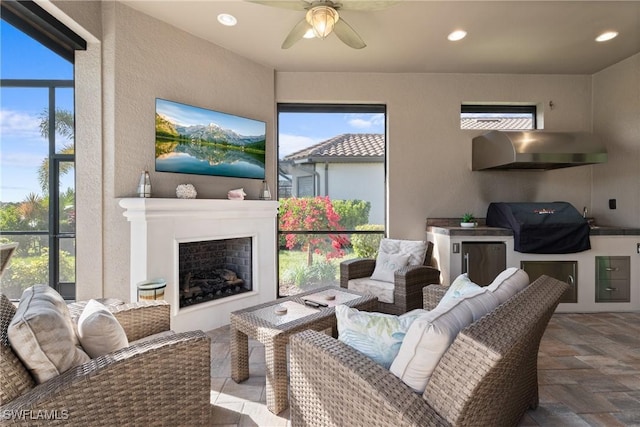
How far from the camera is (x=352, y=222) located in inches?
167

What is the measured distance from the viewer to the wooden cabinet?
11.4ft

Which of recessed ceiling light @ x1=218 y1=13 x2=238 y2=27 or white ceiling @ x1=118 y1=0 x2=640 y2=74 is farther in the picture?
recessed ceiling light @ x1=218 y1=13 x2=238 y2=27

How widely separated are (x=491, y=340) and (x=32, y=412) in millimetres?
1537

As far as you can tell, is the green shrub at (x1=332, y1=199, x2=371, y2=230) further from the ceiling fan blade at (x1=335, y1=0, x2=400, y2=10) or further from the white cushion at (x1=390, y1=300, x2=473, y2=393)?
the white cushion at (x1=390, y1=300, x2=473, y2=393)

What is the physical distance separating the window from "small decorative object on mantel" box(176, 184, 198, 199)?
11.9ft

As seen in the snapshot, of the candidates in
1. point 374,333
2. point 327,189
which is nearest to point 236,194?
point 327,189

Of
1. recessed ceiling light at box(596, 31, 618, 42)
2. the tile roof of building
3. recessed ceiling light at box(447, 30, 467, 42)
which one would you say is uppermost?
recessed ceiling light at box(596, 31, 618, 42)

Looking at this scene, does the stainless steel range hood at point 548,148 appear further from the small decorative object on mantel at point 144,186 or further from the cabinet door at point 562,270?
the small decorative object on mantel at point 144,186

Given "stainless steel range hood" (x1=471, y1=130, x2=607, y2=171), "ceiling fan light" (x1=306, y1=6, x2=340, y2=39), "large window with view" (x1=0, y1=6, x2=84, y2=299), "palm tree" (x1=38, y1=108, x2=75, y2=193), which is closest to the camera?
"ceiling fan light" (x1=306, y1=6, x2=340, y2=39)

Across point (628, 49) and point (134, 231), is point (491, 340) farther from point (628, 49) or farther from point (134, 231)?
point (628, 49)

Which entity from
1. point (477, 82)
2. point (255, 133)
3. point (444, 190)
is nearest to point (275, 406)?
point (255, 133)

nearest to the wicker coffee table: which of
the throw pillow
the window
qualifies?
the throw pillow

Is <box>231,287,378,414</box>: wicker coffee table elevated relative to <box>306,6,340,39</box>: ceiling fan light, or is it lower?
lower

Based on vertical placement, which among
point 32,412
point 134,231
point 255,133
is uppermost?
point 255,133
